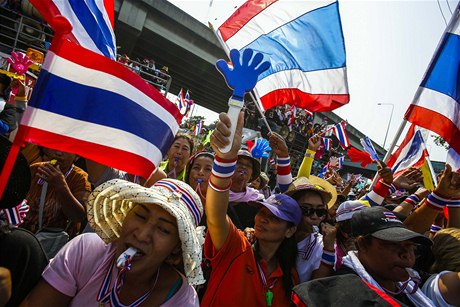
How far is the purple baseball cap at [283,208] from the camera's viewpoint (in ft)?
7.21

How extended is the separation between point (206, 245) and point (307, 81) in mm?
2210

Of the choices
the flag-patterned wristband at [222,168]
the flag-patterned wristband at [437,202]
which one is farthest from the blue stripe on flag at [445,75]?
the flag-patterned wristband at [222,168]

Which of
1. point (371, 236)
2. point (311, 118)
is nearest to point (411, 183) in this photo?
point (371, 236)

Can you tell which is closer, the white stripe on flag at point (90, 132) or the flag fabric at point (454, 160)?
the white stripe on flag at point (90, 132)

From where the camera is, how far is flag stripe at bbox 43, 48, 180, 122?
1609 mm

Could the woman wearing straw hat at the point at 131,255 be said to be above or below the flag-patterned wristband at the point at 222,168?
below

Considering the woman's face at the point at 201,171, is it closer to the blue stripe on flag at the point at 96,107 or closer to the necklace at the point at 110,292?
the blue stripe on flag at the point at 96,107

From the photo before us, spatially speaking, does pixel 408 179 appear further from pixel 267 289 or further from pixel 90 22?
pixel 90 22

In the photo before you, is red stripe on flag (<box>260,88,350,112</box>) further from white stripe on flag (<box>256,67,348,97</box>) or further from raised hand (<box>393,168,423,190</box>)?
raised hand (<box>393,168,423,190</box>)

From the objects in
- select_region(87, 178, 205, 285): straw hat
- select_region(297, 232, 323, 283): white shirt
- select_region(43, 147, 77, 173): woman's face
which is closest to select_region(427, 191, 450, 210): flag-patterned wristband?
select_region(297, 232, 323, 283): white shirt

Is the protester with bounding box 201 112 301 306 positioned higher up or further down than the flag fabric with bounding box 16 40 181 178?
further down

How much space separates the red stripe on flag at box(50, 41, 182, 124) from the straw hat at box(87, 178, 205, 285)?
60 centimetres

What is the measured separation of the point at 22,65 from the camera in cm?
611

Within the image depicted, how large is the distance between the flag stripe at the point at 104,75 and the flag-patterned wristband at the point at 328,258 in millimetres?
1353
